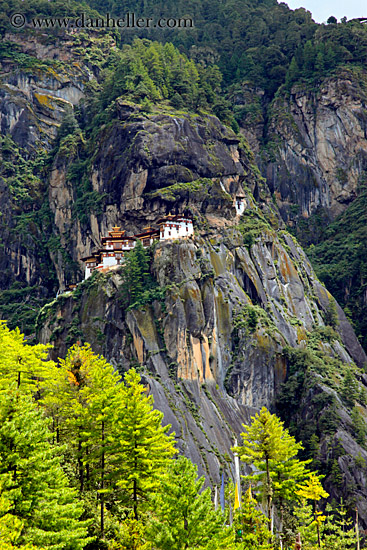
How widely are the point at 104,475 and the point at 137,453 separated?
8.26ft

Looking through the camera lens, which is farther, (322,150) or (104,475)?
(322,150)

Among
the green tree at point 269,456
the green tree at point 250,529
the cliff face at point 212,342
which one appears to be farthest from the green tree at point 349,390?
the green tree at point 250,529

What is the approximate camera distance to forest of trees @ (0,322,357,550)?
27344 millimetres

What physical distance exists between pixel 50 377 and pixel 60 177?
78.2 metres

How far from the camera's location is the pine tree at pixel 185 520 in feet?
97.9

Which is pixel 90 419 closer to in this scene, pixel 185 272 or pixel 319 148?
pixel 185 272

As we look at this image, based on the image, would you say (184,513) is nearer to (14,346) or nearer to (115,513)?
(115,513)

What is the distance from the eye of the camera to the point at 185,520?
1197 inches

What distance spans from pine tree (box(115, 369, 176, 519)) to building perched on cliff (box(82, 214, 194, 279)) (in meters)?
54.5

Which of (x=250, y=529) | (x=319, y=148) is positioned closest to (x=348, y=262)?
(x=319, y=148)

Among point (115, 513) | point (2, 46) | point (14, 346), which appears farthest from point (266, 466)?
point (2, 46)

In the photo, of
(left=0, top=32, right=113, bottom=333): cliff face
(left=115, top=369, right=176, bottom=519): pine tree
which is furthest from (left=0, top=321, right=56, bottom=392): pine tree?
(left=0, top=32, right=113, bottom=333): cliff face

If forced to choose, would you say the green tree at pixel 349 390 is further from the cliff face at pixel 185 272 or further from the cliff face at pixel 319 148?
the cliff face at pixel 319 148

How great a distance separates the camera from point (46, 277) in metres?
113
